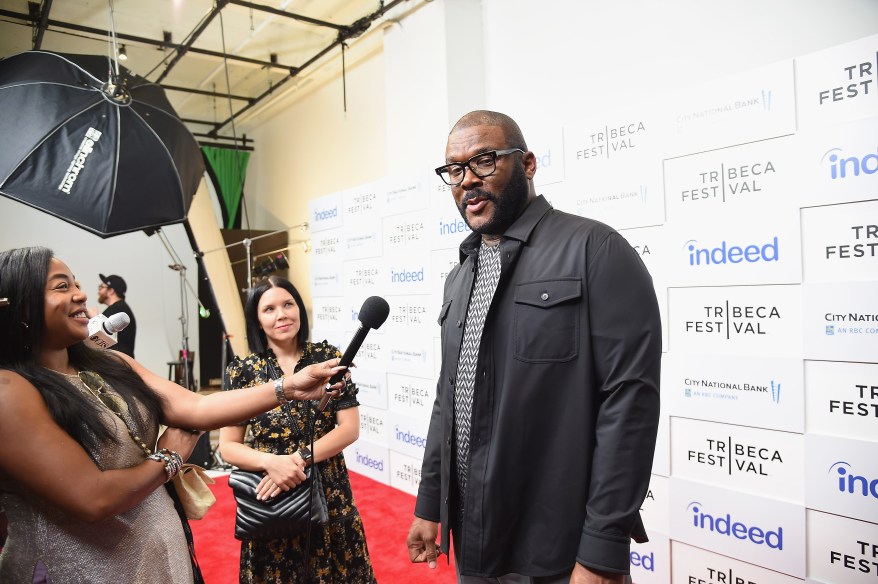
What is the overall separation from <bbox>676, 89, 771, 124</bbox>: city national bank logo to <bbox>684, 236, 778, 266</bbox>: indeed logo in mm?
535

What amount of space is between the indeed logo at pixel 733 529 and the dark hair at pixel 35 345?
232cm

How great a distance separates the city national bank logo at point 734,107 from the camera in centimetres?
227

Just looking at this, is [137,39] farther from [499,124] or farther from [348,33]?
[499,124]

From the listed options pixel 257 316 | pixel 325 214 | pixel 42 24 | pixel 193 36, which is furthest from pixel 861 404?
pixel 42 24

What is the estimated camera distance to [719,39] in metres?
3.30

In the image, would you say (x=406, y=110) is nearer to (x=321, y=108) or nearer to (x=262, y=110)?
(x=321, y=108)

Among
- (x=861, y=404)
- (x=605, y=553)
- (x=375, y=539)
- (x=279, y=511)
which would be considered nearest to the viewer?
(x=605, y=553)

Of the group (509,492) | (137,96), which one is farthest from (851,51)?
(137,96)

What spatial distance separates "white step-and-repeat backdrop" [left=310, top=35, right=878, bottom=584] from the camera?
2053mm

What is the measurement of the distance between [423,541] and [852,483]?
64.3 inches

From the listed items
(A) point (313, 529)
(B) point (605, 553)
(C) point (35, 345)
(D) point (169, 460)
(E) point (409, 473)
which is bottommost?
(E) point (409, 473)

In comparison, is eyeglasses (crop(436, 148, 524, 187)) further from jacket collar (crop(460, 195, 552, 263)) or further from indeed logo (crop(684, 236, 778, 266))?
indeed logo (crop(684, 236, 778, 266))

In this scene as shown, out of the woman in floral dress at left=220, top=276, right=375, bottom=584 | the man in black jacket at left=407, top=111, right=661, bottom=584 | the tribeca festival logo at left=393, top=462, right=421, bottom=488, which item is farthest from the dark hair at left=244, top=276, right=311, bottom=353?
the tribeca festival logo at left=393, top=462, right=421, bottom=488

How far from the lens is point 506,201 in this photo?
56.7 inches
